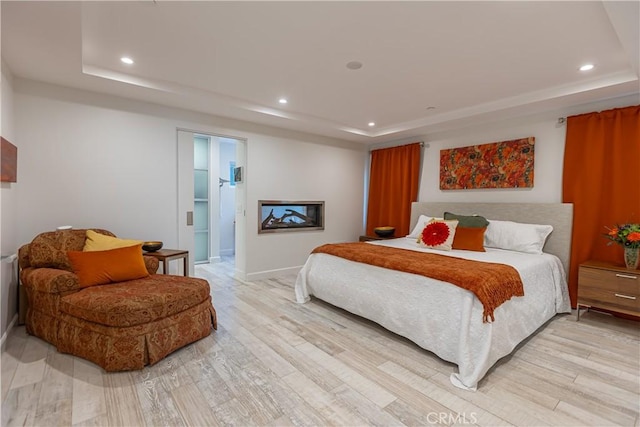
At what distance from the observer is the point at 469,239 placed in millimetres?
3439

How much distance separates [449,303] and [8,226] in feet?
11.5

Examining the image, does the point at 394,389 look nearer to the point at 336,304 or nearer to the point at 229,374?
the point at 229,374

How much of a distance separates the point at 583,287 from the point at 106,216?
4.85m

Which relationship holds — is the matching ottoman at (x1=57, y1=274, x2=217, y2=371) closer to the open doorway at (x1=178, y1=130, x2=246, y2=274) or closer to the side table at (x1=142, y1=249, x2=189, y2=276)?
A: the side table at (x1=142, y1=249, x2=189, y2=276)

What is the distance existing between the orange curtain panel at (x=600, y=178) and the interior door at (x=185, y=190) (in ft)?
14.4

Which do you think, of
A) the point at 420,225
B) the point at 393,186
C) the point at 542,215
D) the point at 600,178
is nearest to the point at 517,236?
the point at 542,215

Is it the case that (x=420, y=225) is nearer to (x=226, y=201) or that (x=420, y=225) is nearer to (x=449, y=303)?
(x=449, y=303)

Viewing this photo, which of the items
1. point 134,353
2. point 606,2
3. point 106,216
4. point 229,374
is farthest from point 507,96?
point 106,216

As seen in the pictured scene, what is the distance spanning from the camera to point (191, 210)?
3850 mm

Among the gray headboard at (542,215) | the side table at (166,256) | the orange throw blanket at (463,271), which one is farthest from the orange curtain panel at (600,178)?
the side table at (166,256)

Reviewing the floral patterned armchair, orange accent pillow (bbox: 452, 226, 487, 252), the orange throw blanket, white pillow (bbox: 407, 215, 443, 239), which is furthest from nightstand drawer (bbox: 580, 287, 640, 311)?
the floral patterned armchair

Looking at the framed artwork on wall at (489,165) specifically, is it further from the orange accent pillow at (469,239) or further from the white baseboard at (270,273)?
the white baseboard at (270,273)

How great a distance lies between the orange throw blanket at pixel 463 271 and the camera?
2066 mm

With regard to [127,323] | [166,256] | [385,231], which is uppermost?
[385,231]
